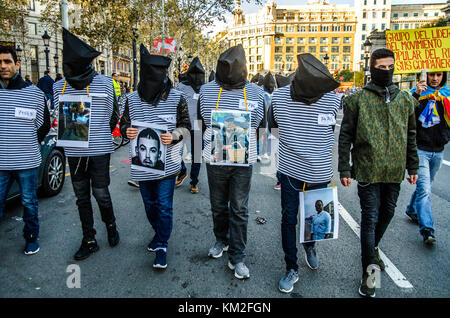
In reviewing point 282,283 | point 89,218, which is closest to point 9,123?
point 89,218

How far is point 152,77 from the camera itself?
338 cm

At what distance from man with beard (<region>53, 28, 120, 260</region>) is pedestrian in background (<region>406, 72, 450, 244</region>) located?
3.79 meters

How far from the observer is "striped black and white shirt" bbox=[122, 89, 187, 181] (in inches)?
136

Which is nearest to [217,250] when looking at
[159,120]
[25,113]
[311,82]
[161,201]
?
[161,201]

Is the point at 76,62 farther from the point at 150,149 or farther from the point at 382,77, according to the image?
the point at 382,77

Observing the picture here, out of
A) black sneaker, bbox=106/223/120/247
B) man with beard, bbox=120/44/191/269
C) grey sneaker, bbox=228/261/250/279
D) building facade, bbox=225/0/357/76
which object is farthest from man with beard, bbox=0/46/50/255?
building facade, bbox=225/0/357/76

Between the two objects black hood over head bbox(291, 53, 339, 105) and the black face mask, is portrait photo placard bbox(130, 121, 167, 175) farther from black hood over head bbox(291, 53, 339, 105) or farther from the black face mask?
the black face mask

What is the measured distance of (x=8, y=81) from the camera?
11.8 ft

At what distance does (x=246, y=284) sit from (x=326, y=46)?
145 m

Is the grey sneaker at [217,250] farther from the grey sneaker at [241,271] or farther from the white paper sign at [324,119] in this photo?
the white paper sign at [324,119]

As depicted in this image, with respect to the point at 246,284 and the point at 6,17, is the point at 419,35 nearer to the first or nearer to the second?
the point at 246,284

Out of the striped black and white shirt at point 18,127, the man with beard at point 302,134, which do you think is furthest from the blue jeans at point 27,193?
the man with beard at point 302,134

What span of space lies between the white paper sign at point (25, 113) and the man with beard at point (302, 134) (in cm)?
258

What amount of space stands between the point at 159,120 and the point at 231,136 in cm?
80
